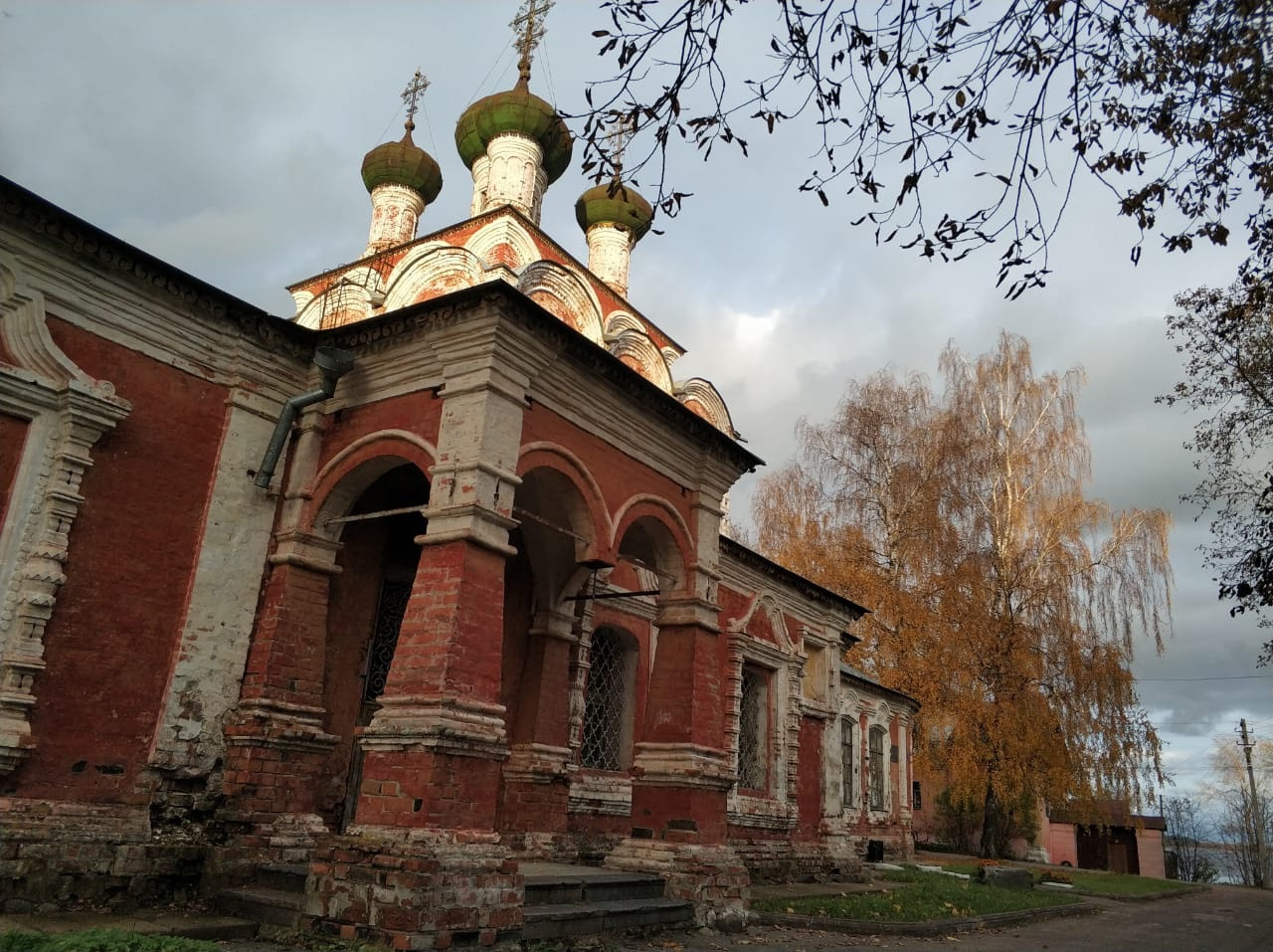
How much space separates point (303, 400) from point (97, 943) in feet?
15.8

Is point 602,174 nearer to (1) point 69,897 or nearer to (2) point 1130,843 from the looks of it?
(1) point 69,897

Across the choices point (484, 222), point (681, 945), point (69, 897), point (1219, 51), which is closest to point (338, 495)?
point (69, 897)

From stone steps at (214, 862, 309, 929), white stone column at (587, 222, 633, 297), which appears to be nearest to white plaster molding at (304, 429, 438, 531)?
stone steps at (214, 862, 309, 929)

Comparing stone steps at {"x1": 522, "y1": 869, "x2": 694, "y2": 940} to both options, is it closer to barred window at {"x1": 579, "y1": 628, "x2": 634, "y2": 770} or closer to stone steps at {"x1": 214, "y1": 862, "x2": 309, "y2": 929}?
stone steps at {"x1": 214, "y1": 862, "x2": 309, "y2": 929}

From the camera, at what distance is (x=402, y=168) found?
1475 centimetres

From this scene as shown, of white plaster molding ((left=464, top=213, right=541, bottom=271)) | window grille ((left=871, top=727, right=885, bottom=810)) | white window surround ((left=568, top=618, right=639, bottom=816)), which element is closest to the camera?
white window surround ((left=568, top=618, right=639, bottom=816))

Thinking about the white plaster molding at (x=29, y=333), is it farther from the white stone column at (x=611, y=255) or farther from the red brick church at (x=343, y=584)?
the white stone column at (x=611, y=255)

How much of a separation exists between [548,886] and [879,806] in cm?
1504

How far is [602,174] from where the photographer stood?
4.51m

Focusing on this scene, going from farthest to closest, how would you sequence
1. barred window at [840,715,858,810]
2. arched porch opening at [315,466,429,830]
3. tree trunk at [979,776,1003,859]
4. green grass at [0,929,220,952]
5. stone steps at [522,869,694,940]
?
tree trunk at [979,776,1003,859]
barred window at [840,715,858,810]
arched porch opening at [315,466,429,830]
stone steps at [522,869,694,940]
green grass at [0,929,220,952]

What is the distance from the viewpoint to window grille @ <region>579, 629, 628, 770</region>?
11773 millimetres

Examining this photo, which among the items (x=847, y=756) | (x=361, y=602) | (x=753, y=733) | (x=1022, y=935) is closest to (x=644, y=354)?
(x=361, y=602)

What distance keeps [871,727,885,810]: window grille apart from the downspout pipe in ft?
51.2

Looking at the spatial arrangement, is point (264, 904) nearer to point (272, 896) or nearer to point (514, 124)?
point (272, 896)
